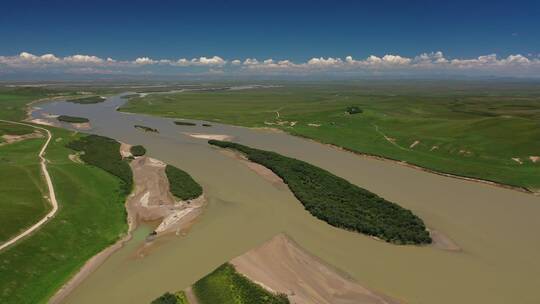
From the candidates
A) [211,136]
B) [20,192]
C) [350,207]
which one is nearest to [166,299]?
[350,207]

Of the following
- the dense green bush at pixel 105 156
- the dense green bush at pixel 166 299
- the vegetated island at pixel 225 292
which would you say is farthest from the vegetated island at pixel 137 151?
the dense green bush at pixel 166 299

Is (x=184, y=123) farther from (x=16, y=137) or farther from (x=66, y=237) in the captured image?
(x=66, y=237)

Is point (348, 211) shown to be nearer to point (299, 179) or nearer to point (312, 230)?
point (312, 230)

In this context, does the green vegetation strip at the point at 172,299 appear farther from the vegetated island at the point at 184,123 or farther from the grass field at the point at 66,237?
the vegetated island at the point at 184,123

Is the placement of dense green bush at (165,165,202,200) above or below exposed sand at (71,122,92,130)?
above

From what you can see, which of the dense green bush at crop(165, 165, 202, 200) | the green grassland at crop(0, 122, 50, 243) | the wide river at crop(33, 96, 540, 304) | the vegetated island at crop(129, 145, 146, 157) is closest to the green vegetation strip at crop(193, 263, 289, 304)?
the wide river at crop(33, 96, 540, 304)

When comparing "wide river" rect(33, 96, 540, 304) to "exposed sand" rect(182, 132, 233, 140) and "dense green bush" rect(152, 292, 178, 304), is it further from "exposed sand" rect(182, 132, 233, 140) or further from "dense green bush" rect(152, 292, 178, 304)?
"exposed sand" rect(182, 132, 233, 140)
